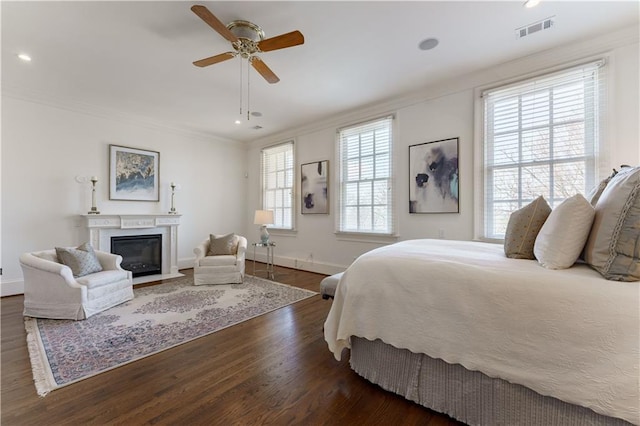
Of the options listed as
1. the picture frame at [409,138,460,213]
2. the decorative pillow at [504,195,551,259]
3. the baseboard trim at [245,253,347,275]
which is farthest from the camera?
the baseboard trim at [245,253,347,275]

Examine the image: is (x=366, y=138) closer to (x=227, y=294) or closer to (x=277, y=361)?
Answer: (x=227, y=294)

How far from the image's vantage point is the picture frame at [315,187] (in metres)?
5.01

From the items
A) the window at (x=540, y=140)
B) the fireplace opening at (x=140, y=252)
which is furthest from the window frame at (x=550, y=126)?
the fireplace opening at (x=140, y=252)

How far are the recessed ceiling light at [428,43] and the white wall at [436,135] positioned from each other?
3.05ft

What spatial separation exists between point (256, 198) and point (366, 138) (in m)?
3.16

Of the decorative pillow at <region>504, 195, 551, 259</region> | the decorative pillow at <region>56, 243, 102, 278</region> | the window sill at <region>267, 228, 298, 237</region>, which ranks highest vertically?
the decorative pillow at <region>504, 195, 551, 259</region>

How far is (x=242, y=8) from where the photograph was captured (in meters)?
2.25

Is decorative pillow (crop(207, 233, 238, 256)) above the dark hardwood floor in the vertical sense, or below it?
above

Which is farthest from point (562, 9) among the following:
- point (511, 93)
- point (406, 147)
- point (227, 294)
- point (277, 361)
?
point (227, 294)

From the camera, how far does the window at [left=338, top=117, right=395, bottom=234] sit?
427 centimetres

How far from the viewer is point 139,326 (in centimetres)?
268

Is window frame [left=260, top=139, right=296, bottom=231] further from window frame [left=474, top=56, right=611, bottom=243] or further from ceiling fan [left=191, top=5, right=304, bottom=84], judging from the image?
window frame [left=474, top=56, right=611, bottom=243]

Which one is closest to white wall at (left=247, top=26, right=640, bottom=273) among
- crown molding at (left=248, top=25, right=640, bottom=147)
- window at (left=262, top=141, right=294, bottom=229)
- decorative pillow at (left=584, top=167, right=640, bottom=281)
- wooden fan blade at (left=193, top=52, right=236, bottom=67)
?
crown molding at (left=248, top=25, right=640, bottom=147)

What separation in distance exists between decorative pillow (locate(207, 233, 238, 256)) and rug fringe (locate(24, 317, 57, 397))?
7.16 ft
